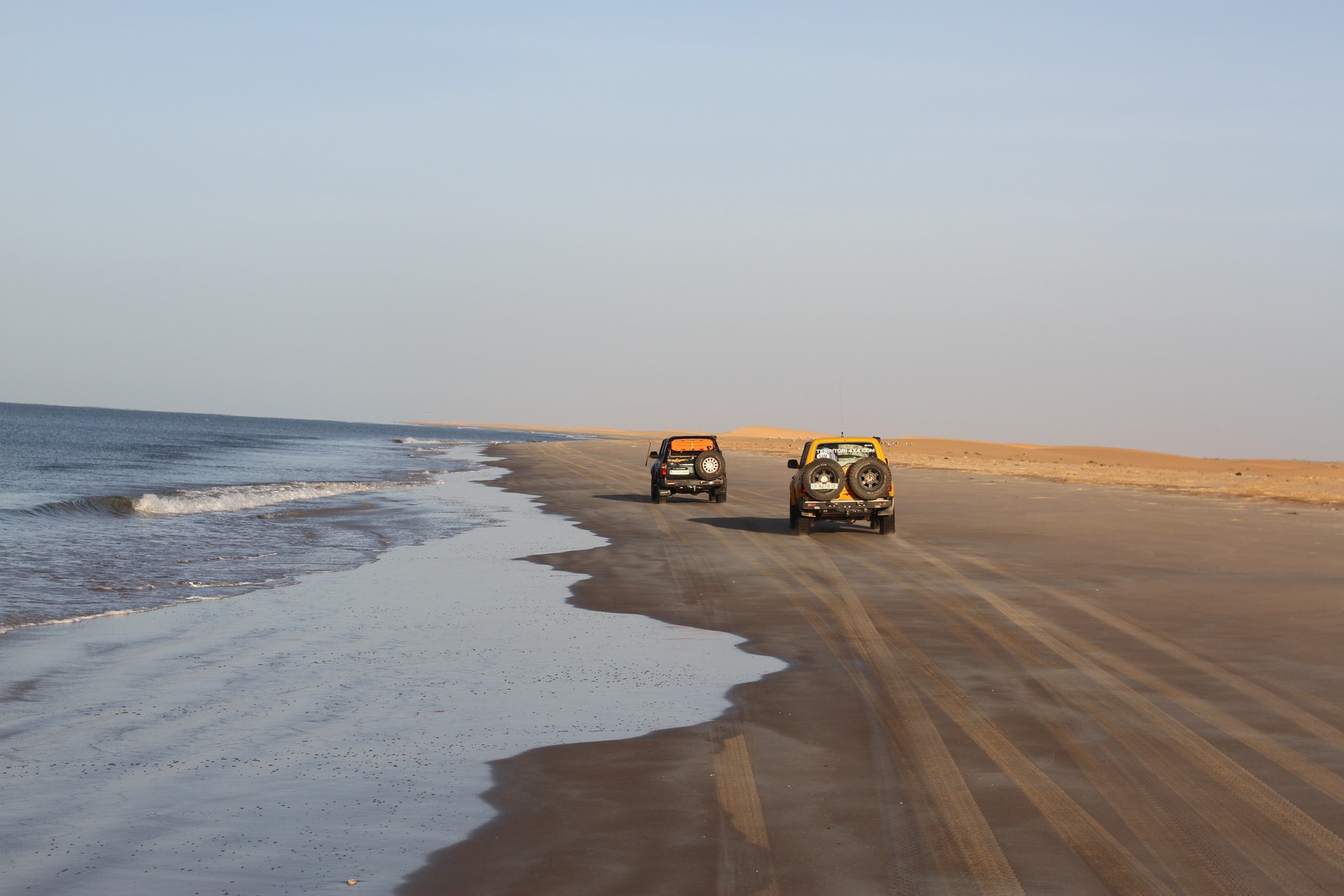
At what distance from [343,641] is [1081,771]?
823 centimetres

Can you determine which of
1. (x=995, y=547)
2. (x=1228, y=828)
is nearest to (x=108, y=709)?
(x=1228, y=828)

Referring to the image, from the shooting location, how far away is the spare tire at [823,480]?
1017 inches

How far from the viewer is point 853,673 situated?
11.3 meters

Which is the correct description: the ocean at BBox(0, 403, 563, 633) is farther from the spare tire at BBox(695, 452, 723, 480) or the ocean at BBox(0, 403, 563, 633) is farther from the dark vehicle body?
the spare tire at BBox(695, 452, 723, 480)

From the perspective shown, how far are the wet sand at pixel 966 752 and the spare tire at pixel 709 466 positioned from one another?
1644cm

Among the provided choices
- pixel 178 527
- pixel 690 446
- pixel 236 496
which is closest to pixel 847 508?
pixel 690 446

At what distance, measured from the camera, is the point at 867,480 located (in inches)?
1016

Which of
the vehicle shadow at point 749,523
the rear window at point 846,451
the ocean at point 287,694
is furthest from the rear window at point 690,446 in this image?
the ocean at point 287,694

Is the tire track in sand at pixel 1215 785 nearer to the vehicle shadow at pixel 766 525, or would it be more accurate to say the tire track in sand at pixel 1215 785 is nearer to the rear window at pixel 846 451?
the rear window at pixel 846 451

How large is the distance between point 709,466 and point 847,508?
11075 mm

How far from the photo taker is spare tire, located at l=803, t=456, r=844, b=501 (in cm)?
2583

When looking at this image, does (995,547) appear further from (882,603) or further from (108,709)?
(108,709)

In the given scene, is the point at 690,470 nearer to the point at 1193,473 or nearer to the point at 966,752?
the point at 966,752

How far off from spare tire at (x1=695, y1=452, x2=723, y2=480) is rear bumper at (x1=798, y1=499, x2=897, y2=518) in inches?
422
